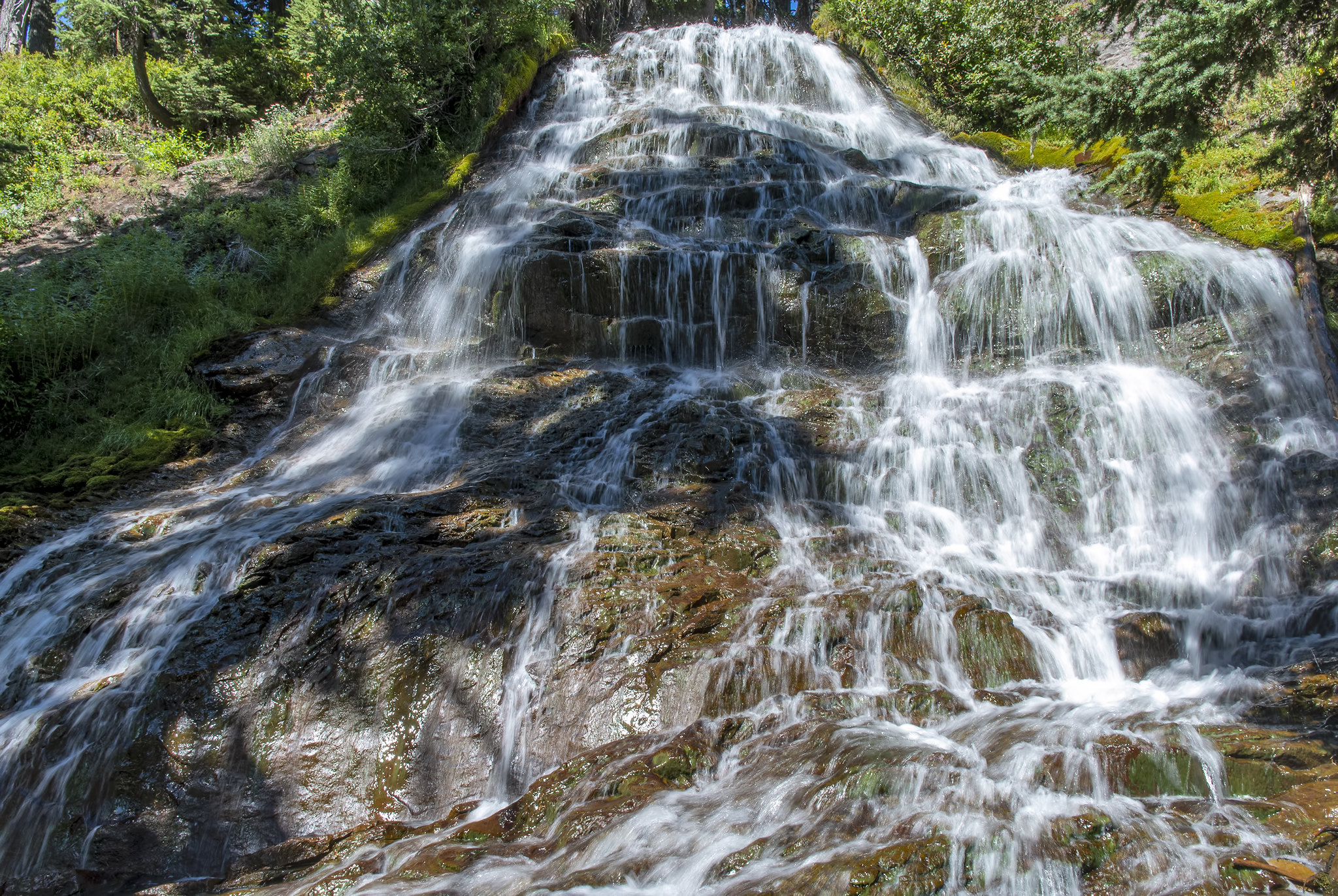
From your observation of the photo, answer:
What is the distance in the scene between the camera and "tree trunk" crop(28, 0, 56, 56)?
19.1 metres

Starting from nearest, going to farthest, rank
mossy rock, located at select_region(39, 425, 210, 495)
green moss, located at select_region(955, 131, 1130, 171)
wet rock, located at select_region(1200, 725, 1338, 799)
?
wet rock, located at select_region(1200, 725, 1338, 799) → mossy rock, located at select_region(39, 425, 210, 495) → green moss, located at select_region(955, 131, 1130, 171)

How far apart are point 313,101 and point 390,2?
3.79 m

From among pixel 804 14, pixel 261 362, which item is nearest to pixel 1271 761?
pixel 261 362

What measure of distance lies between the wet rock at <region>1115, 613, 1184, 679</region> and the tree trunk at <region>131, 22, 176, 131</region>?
18.5 meters

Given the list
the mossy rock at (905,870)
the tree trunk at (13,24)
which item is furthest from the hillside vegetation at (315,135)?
the mossy rock at (905,870)

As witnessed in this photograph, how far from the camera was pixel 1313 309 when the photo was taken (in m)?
7.24

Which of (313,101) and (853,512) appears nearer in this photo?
(853,512)

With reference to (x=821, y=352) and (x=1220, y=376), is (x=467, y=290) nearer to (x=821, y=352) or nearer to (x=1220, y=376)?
(x=821, y=352)

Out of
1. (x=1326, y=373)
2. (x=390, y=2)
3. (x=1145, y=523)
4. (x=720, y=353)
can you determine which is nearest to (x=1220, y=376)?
(x=1326, y=373)

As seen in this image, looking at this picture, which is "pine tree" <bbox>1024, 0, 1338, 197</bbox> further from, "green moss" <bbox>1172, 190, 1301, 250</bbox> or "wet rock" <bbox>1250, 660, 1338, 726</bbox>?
"wet rock" <bbox>1250, 660, 1338, 726</bbox>

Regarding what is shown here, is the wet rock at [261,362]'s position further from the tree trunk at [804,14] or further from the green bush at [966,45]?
the tree trunk at [804,14]

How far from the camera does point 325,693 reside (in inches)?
174

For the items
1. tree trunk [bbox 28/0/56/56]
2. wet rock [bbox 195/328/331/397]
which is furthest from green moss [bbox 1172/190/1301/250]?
tree trunk [bbox 28/0/56/56]

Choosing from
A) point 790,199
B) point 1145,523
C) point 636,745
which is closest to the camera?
point 636,745
